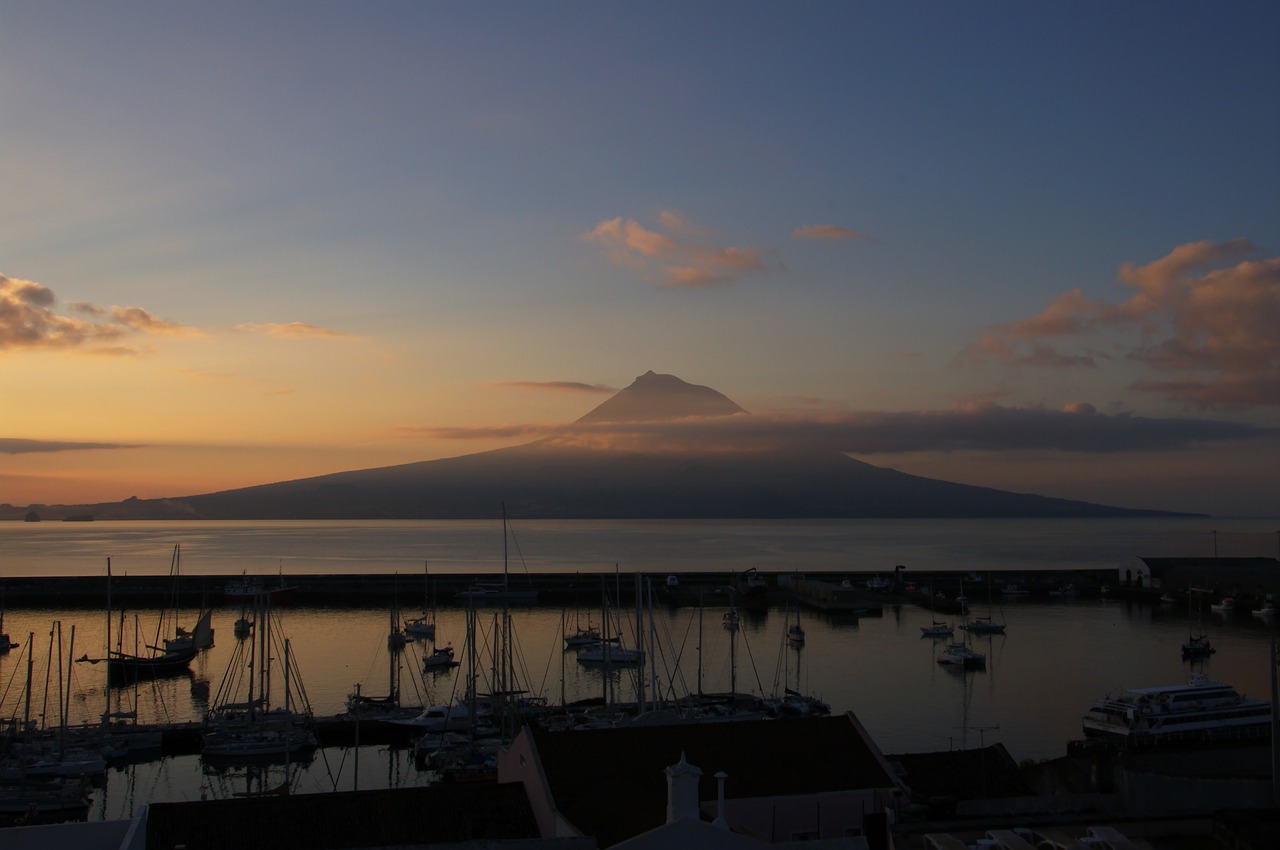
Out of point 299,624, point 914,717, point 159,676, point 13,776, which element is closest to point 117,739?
point 13,776

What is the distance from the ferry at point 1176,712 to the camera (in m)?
20.8

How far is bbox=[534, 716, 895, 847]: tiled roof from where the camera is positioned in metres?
9.05

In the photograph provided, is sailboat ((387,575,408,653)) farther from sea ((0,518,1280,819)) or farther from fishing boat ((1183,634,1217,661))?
fishing boat ((1183,634,1217,661))

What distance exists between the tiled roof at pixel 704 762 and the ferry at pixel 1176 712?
12.6 metres

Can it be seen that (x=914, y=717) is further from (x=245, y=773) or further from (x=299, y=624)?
(x=299, y=624)

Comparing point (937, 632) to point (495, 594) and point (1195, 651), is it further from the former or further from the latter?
point (495, 594)

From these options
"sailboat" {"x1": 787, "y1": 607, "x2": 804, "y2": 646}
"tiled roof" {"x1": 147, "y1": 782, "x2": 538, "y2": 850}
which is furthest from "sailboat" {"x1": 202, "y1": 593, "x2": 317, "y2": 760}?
"sailboat" {"x1": 787, "y1": 607, "x2": 804, "y2": 646}

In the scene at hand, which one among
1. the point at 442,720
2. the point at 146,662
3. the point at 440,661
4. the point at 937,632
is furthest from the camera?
the point at 937,632

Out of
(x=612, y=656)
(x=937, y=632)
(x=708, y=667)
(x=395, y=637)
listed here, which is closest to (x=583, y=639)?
(x=612, y=656)

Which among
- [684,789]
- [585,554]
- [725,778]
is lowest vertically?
[585,554]

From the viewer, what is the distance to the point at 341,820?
891 centimetres

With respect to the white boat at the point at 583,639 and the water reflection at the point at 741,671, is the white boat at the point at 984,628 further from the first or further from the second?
the white boat at the point at 583,639

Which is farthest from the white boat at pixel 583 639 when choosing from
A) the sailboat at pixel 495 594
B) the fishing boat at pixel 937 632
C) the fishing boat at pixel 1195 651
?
the fishing boat at pixel 1195 651

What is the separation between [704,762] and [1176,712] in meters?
15.4
